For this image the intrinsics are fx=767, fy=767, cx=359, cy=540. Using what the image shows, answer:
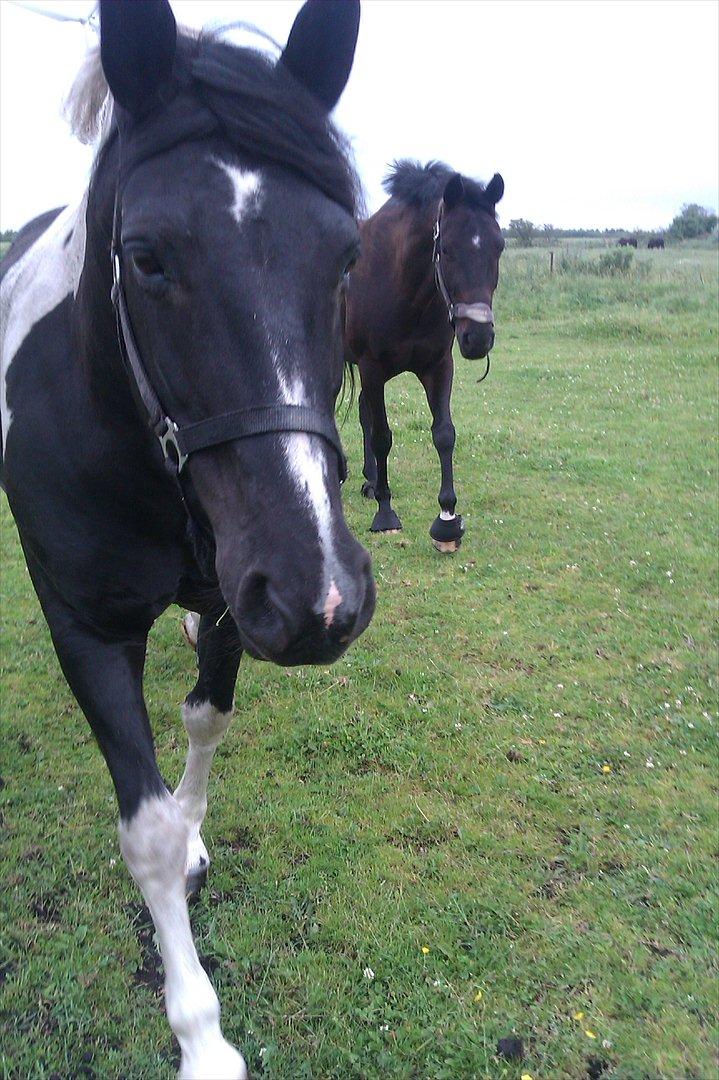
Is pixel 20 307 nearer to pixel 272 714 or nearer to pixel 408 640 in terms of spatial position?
pixel 272 714

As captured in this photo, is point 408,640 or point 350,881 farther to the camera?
point 408,640

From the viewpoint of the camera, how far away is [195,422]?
4.99 ft

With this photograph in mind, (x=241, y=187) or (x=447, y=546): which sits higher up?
(x=241, y=187)

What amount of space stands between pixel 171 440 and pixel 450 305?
4.23 metres

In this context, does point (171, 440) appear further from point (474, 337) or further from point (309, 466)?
point (474, 337)

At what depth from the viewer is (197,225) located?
1.44 m

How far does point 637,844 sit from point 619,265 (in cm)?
2503

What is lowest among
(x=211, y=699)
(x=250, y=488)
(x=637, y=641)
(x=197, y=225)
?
(x=637, y=641)

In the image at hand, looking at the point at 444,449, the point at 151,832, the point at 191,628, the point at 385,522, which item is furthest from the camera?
the point at 385,522

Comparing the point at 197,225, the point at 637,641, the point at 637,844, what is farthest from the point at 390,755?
the point at 197,225

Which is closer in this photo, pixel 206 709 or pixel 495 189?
pixel 206 709

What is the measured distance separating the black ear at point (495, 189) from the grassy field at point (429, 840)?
2521 millimetres

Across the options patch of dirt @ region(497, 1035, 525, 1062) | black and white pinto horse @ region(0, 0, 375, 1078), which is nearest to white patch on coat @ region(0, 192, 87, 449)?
black and white pinto horse @ region(0, 0, 375, 1078)

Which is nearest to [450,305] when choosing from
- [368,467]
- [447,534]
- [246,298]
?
[447,534]
